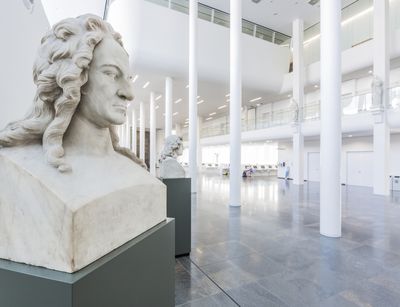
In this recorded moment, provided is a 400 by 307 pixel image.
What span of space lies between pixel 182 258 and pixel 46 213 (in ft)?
9.55

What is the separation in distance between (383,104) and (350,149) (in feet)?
17.6

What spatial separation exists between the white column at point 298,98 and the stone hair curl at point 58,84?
589 inches

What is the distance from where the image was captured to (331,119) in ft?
16.0

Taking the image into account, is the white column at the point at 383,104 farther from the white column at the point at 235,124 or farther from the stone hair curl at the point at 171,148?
the stone hair curl at the point at 171,148

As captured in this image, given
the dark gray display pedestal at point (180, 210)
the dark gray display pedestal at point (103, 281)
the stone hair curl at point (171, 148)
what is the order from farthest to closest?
1. the stone hair curl at point (171, 148)
2. the dark gray display pedestal at point (180, 210)
3. the dark gray display pedestal at point (103, 281)

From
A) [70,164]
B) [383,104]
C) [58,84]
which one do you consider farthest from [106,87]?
[383,104]

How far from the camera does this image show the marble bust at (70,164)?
104cm

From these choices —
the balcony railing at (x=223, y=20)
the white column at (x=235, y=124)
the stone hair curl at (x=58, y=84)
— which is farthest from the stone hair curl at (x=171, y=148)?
the balcony railing at (x=223, y=20)

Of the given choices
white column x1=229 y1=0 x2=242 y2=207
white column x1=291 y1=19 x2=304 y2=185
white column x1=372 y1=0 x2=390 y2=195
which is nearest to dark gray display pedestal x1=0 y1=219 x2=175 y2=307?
white column x1=229 y1=0 x2=242 y2=207

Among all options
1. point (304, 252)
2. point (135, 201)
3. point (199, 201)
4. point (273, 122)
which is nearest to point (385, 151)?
point (273, 122)

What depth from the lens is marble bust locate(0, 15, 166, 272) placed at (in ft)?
3.41

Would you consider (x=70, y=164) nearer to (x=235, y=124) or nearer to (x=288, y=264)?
(x=288, y=264)

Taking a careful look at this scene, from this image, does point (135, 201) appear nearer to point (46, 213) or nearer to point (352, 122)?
point (46, 213)

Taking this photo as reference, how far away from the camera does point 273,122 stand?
1711 cm
